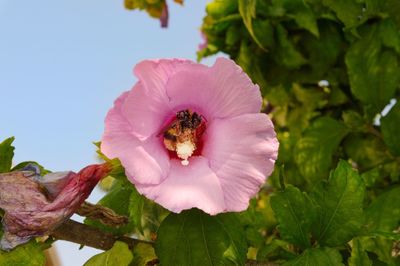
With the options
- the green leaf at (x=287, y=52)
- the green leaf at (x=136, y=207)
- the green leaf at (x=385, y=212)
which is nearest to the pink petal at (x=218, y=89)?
the green leaf at (x=136, y=207)

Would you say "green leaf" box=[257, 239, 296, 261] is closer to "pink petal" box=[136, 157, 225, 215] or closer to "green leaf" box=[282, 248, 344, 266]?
"green leaf" box=[282, 248, 344, 266]

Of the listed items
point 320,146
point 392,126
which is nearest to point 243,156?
point 392,126

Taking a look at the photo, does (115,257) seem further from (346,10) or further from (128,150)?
(346,10)

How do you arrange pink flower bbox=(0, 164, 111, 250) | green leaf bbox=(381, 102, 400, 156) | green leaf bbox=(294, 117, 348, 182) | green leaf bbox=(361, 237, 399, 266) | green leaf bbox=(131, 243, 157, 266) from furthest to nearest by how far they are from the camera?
1. green leaf bbox=(294, 117, 348, 182)
2. green leaf bbox=(381, 102, 400, 156)
3. green leaf bbox=(361, 237, 399, 266)
4. green leaf bbox=(131, 243, 157, 266)
5. pink flower bbox=(0, 164, 111, 250)

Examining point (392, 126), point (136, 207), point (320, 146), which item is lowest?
point (320, 146)

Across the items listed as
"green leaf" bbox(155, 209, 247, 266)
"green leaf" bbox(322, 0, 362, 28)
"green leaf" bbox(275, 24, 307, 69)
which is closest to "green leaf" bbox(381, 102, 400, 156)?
"green leaf" bbox(322, 0, 362, 28)
